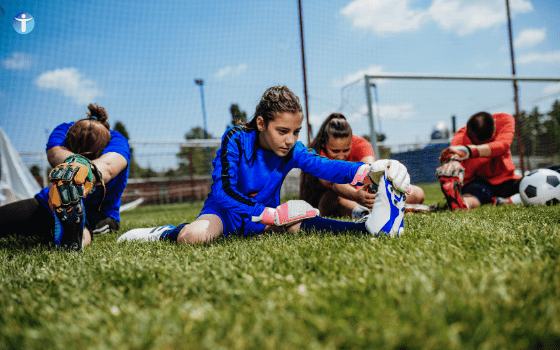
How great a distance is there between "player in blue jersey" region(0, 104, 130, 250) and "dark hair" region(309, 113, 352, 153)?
83.8 inches

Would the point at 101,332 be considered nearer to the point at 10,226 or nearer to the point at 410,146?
the point at 10,226

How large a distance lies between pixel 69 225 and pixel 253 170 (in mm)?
1386

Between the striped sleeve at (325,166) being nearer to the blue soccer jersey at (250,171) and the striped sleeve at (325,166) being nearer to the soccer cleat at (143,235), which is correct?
the blue soccer jersey at (250,171)

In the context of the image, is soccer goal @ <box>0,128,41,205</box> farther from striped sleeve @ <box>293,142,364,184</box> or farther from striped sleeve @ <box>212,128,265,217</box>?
striped sleeve @ <box>293,142,364,184</box>

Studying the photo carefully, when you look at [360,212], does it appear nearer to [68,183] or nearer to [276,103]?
[276,103]

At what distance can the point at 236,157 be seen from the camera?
243 centimetres

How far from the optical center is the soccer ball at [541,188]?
3486 mm

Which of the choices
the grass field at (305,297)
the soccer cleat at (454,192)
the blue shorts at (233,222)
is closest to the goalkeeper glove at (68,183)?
the grass field at (305,297)

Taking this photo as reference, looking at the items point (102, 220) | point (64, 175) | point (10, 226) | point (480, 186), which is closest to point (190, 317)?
point (64, 175)

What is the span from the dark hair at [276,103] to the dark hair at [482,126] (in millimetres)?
3059

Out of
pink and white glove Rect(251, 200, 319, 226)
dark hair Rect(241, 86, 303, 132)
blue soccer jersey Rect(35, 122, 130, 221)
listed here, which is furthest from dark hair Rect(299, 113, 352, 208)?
blue soccer jersey Rect(35, 122, 130, 221)

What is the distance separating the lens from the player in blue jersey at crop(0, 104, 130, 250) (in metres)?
2.23

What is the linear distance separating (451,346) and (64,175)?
247 centimetres

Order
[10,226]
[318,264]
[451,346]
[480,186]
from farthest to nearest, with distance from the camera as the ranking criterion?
[480,186] → [10,226] → [318,264] → [451,346]
